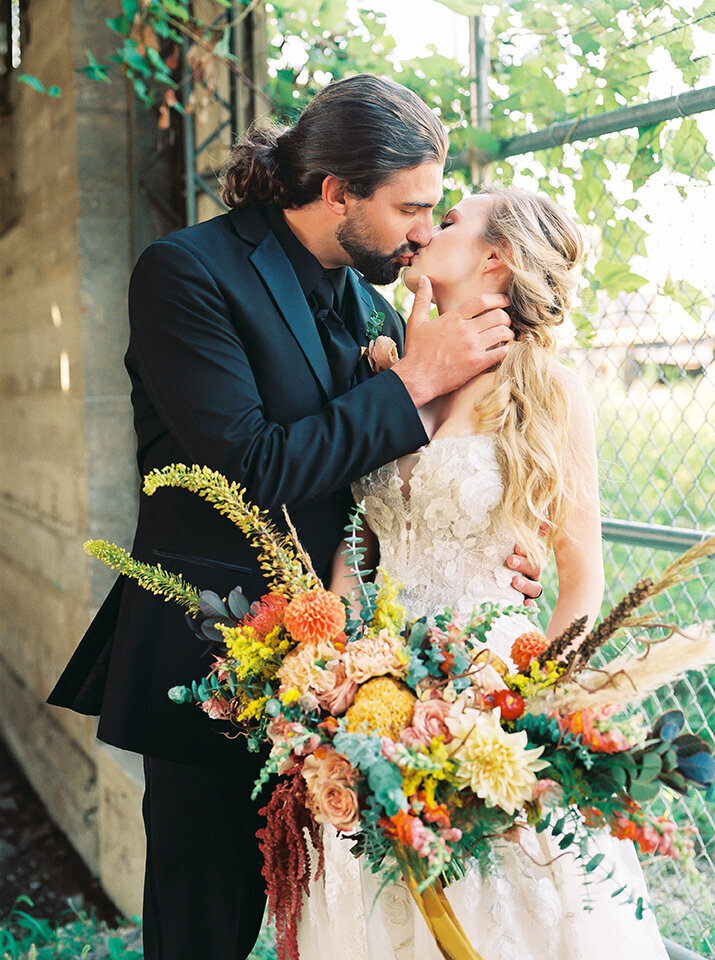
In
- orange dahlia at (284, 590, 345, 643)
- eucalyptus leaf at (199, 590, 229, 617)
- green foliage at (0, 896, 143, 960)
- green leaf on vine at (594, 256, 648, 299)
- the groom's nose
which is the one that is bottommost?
green foliage at (0, 896, 143, 960)

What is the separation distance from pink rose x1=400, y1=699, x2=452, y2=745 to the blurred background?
30 centimetres

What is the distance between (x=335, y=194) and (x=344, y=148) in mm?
98

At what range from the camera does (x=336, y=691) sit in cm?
111

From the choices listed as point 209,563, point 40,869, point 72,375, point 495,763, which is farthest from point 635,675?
point 40,869

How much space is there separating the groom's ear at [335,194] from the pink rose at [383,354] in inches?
11.7

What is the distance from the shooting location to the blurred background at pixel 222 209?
2.04m

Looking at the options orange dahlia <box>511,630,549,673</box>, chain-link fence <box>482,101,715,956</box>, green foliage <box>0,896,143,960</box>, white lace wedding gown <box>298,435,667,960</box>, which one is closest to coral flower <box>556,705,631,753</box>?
orange dahlia <box>511,630,549,673</box>

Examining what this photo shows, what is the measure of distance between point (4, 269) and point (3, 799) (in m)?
2.90

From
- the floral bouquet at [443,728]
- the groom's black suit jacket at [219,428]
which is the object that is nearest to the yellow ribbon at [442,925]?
the floral bouquet at [443,728]

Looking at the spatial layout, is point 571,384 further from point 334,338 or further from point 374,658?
point 374,658

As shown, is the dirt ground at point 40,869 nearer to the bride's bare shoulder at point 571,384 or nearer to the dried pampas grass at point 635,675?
the bride's bare shoulder at point 571,384

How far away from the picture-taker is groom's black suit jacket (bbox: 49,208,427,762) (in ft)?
5.49

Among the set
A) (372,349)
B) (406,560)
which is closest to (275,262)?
(372,349)

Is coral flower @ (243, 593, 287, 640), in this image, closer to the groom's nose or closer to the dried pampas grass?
the dried pampas grass
